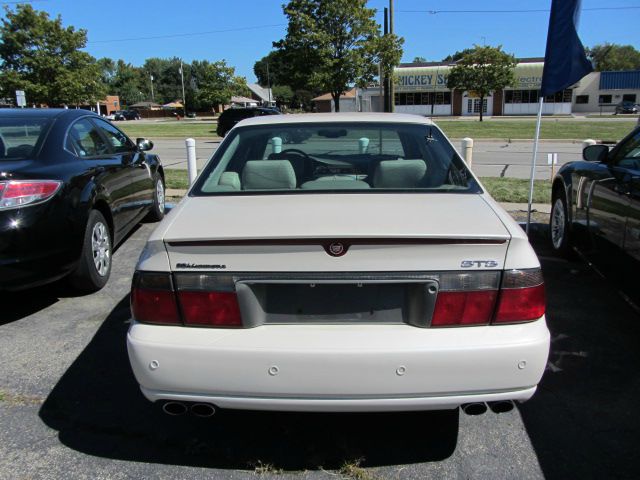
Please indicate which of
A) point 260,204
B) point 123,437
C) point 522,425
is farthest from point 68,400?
point 522,425

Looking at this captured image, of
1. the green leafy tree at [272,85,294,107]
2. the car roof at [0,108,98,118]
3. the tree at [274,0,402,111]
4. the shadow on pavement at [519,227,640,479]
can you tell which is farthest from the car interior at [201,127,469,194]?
the green leafy tree at [272,85,294,107]

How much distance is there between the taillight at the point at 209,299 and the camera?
2.25 metres

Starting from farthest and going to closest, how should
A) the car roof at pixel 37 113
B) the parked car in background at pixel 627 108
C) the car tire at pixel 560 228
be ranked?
the parked car in background at pixel 627 108, the car tire at pixel 560 228, the car roof at pixel 37 113

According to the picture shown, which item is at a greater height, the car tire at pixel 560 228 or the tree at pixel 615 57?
the tree at pixel 615 57

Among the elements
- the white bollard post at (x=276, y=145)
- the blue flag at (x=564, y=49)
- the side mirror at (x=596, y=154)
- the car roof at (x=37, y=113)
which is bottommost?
the side mirror at (x=596, y=154)

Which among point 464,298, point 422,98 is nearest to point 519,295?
point 464,298

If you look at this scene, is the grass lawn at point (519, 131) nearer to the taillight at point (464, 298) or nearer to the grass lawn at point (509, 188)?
the grass lawn at point (509, 188)

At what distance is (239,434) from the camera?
9.20ft

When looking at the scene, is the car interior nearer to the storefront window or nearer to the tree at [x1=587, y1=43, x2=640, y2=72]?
the storefront window

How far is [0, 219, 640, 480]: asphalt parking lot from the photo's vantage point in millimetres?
2523

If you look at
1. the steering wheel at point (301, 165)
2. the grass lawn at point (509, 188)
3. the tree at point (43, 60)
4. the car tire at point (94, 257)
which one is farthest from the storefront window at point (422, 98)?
the steering wheel at point (301, 165)

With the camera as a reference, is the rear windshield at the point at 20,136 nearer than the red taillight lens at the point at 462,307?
No

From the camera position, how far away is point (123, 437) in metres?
2.76

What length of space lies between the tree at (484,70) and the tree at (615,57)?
73.1m
